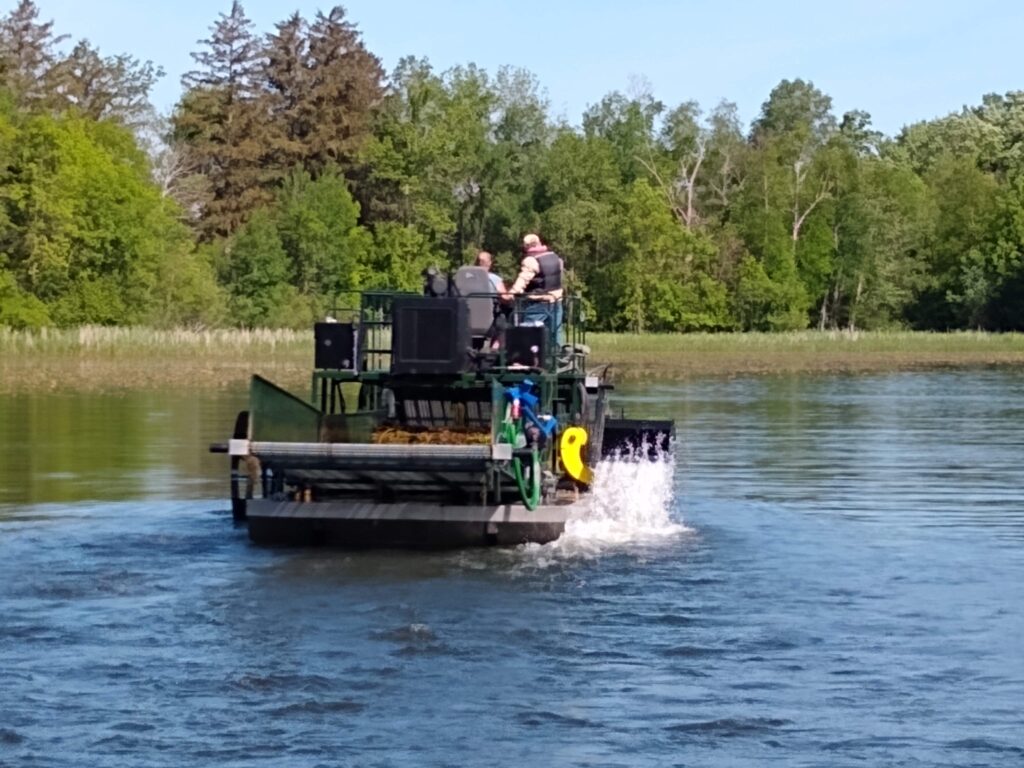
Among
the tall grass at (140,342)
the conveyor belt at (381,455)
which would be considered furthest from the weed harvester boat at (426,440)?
the tall grass at (140,342)

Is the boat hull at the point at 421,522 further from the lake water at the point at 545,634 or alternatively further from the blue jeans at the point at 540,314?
the blue jeans at the point at 540,314

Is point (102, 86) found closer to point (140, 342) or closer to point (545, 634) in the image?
point (140, 342)

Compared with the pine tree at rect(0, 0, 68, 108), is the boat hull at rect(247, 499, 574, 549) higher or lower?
lower

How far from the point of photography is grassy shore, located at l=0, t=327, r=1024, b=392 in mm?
51469

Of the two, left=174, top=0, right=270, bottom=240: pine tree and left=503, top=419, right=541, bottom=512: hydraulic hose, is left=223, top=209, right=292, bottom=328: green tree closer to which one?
left=174, top=0, right=270, bottom=240: pine tree

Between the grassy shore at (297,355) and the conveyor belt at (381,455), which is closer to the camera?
the conveyor belt at (381,455)

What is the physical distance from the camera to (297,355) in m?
60.2

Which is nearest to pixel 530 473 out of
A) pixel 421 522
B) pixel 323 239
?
pixel 421 522

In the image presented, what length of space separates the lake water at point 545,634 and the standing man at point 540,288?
1.96 m

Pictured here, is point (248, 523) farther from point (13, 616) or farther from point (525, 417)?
point (13, 616)

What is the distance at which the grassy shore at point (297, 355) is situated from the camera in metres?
51.5

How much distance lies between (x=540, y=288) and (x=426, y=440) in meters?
2.28

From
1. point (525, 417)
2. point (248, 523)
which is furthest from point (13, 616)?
point (525, 417)

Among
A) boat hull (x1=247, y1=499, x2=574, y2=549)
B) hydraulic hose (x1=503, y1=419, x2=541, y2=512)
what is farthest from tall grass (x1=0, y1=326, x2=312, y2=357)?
hydraulic hose (x1=503, y1=419, x2=541, y2=512)
